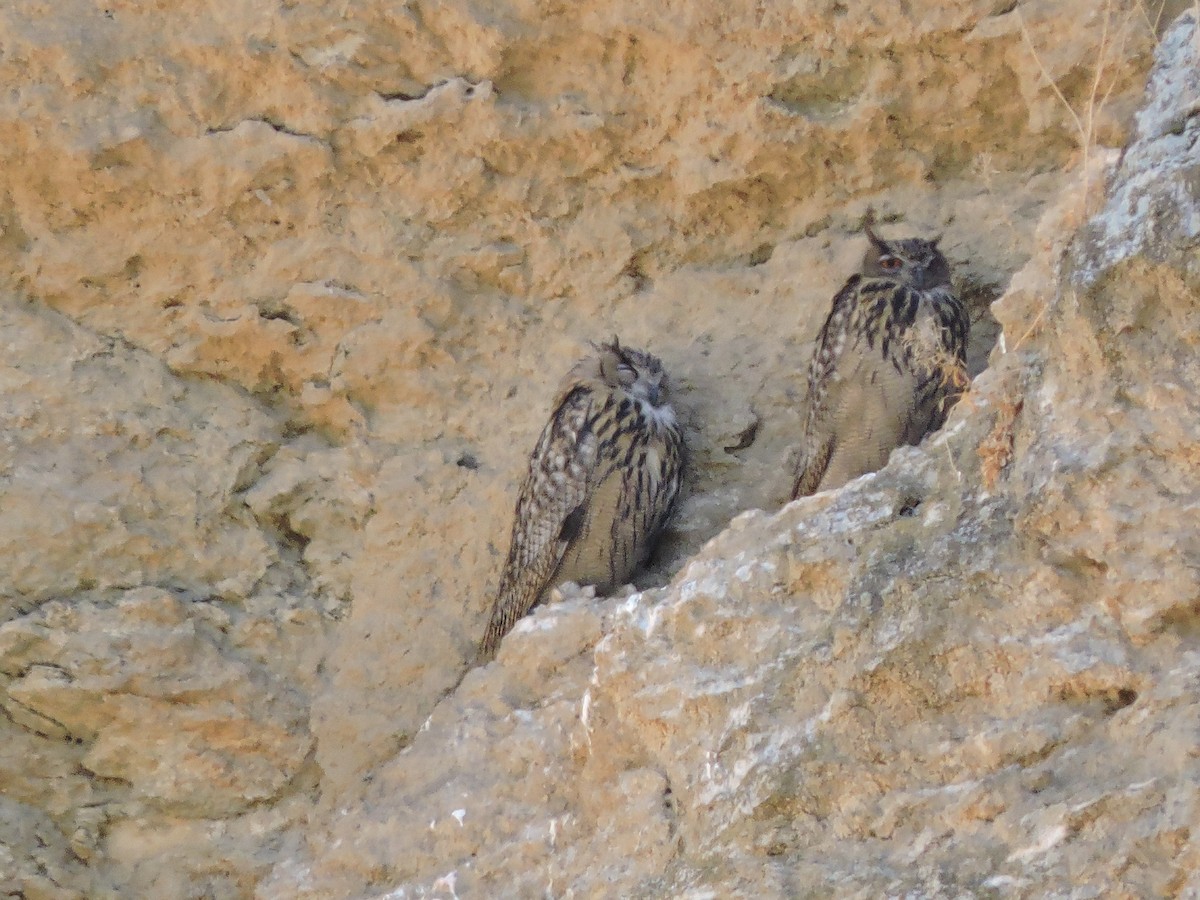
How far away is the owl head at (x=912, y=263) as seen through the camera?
423 centimetres

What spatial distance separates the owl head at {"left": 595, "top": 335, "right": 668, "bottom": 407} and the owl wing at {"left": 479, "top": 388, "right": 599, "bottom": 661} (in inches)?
3.6

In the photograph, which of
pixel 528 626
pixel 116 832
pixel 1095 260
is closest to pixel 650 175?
pixel 528 626

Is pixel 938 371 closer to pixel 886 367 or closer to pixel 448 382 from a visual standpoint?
pixel 886 367

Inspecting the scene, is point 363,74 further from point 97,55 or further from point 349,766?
point 349,766

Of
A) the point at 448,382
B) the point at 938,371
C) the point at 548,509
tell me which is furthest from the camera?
the point at 448,382

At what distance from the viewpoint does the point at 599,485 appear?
449 cm

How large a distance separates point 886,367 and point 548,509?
103 cm

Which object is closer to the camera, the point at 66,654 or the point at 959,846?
the point at 959,846

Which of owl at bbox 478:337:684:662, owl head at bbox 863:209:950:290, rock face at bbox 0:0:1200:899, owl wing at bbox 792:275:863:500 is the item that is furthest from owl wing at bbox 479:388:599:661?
owl head at bbox 863:209:950:290

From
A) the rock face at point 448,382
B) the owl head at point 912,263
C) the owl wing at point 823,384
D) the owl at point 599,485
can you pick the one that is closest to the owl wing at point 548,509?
the owl at point 599,485

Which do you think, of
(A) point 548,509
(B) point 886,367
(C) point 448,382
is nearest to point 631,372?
(A) point 548,509

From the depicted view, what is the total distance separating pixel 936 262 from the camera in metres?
4.27

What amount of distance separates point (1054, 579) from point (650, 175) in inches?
85.5

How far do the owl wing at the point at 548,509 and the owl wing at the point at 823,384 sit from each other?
0.61 metres
